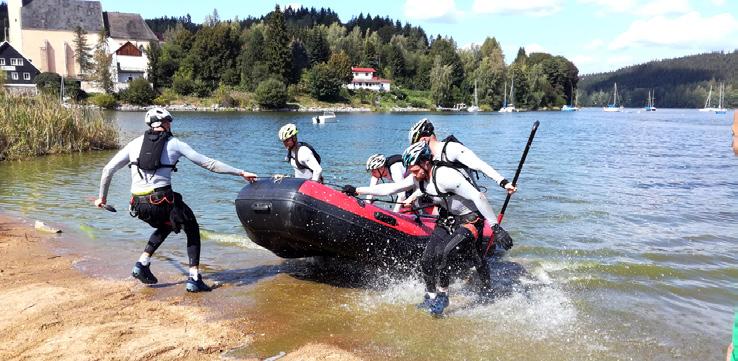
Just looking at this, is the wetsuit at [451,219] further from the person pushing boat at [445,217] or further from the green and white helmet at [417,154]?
the green and white helmet at [417,154]

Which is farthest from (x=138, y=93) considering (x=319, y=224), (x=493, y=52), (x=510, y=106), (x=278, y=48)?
(x=319, y=224)

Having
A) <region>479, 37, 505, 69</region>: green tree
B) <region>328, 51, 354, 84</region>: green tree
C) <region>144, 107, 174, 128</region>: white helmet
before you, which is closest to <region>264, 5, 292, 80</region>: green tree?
<region>328, 51, 354, 84</region>: green tree

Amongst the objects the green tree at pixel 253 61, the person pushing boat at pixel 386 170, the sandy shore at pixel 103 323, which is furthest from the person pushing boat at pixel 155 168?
the green tree at pixel 253 61

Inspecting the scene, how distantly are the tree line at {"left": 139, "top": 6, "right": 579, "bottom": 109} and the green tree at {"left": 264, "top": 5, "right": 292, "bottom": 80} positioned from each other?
177mm

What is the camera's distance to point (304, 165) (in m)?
8.13

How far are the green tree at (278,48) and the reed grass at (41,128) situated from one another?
80833 millimetres

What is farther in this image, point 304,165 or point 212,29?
point 212,29

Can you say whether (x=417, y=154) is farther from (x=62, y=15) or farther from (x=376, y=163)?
(x=62, y=15)

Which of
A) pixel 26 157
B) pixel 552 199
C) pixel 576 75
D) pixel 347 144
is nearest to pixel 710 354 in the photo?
pixel 552 199

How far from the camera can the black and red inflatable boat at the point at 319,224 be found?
6.73m

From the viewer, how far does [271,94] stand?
89.8m

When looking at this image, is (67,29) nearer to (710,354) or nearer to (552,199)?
(552,199)

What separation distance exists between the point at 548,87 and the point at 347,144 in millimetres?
109745

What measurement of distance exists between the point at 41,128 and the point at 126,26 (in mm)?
103890
